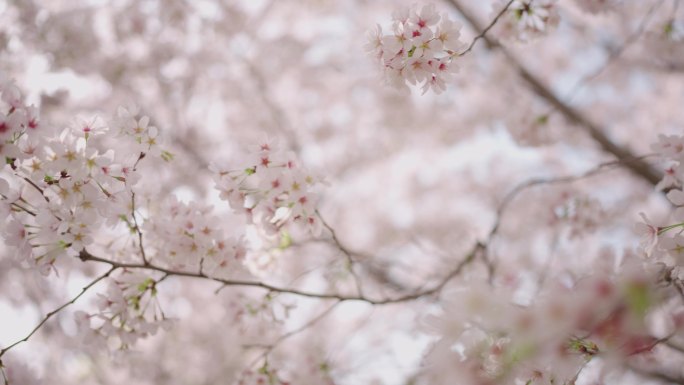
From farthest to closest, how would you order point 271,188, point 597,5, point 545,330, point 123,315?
point 597,5 < point 123,315 < point 271,188 < point 545,330

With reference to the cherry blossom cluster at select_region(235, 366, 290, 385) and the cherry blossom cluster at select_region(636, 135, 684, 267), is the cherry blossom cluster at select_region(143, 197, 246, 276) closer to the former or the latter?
the cherry blossom cluster at select_region(235, 366, 290, 385)

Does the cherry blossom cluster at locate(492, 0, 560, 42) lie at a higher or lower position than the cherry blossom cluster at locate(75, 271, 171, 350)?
higher

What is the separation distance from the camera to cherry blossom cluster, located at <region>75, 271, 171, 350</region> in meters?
2.14

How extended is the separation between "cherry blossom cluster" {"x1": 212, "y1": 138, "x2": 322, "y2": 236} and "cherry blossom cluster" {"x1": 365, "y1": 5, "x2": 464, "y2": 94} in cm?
48

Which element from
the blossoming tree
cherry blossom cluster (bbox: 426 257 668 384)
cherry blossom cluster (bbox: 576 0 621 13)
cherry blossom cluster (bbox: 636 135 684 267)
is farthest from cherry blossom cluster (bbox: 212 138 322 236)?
cherry blossom cluster (bbox: 576 0 621 13)

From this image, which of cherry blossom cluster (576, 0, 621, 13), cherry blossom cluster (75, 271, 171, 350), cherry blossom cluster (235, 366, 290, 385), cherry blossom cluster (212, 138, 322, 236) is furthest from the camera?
cherry blossom cluster (576, 0, 621, 13)

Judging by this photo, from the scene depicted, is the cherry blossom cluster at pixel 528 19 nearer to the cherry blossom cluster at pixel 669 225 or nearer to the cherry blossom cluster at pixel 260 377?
the cherry blossom cluster at pixel 669 225

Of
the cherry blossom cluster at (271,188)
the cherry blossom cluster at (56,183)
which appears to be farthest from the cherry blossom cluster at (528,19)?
the cherry blossom cluster at (56,183)

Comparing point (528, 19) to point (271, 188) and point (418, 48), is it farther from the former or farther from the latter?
point (271, 188)

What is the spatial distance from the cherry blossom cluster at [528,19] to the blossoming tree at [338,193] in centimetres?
1

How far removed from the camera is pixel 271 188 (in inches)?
79.7

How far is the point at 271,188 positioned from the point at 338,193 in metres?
6.11

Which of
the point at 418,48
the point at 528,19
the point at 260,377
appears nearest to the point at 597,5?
the point at 528,19

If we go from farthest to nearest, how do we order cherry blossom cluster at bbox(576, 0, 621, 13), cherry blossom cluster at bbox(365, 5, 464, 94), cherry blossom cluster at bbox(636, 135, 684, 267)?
cherry blossom cluster at bbox(576, 0, 621, 13)
cherry blossom cluster at bbox(365, 5, 464, 94)
cherry blossom cluster at bbox(636, 135, 684, 267)
